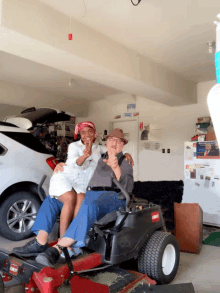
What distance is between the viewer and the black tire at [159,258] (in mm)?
2346

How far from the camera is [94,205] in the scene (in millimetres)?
2277

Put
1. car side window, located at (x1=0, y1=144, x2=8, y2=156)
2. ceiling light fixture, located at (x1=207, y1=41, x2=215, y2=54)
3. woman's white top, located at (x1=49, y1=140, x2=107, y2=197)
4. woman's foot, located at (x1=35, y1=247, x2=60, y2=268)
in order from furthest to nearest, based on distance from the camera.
Result: 1. ceiling light fixture, located at (x1=207, y1=41, x2=215, y2=54)
2. car side window, located at (x1=0, y1=144, x2=8, y2=156)
3. woman's white top, located at (x1=49, y1=140, x2=107, y2=197)
4. woman's foot, located at (x1=35, y1=247, x2=60, y2=268)

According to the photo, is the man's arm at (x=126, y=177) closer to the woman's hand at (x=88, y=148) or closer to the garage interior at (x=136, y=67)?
the woman's hand at (x=88, y=148)

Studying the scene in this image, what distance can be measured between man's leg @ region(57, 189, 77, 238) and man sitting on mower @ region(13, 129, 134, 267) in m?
0.09

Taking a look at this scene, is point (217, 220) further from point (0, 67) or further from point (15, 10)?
point (0, 67)

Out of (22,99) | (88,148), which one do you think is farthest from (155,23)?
(22,99)

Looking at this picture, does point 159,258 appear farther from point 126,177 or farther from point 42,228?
point 42,228

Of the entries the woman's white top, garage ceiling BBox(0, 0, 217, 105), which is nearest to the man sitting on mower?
the woman's white top

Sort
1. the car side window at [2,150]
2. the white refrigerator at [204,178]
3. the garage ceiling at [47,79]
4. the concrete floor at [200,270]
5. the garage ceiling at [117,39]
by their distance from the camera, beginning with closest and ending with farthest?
the concrete floor at [200,270], the garage ceiling at [117,39], the car side window at [2,150], the white refrigerator at [204,178], the garage ceiling at [47,79]

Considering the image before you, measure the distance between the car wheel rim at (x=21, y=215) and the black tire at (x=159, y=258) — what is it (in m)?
1.63

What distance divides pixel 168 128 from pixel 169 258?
14.9 feet

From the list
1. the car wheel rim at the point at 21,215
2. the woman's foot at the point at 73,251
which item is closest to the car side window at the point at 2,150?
the car wheel rim at the point at 21,215

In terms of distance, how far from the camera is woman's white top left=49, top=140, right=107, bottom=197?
2.72 metres

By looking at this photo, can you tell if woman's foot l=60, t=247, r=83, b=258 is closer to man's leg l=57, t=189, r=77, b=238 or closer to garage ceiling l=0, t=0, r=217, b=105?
man's leg l=57, t=189, r=77, b=238
